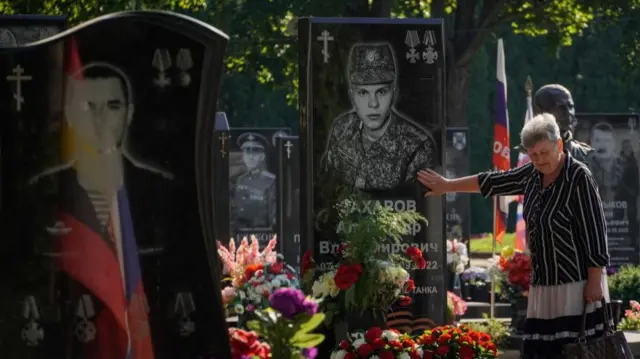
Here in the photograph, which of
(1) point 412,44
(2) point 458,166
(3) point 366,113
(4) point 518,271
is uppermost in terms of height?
(1) point 412,44

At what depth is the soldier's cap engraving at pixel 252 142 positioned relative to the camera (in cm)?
2630

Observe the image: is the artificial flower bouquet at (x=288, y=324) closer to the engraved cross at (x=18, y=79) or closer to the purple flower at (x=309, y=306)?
the purple flower at (x=309, y=306)

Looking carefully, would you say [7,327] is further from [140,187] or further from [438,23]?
[438,23]

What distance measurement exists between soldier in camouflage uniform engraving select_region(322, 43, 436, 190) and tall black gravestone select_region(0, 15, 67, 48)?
10.8ft

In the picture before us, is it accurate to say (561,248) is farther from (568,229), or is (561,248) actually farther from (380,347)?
(380,347)

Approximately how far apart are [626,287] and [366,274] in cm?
795

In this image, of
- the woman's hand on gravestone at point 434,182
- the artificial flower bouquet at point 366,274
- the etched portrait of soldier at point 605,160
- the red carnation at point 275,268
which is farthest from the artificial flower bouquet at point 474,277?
the woman's hand on gravestone at point 434,182

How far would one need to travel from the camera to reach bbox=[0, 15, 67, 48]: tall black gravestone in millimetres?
13453

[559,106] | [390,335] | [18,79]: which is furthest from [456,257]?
[18,79]

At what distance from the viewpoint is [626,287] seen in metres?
17.6

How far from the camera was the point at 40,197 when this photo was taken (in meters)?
6.39

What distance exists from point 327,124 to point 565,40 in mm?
20881

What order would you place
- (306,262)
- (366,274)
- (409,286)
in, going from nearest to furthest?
(366,274)
(409,286)
(306,262)

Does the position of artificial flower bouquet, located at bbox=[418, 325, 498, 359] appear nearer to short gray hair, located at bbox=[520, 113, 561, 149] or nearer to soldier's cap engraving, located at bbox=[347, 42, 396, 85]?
short gray hair, located at bbox=[520, 113, 561, 149]
